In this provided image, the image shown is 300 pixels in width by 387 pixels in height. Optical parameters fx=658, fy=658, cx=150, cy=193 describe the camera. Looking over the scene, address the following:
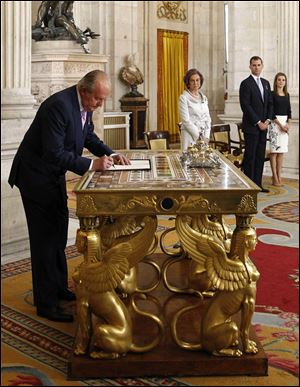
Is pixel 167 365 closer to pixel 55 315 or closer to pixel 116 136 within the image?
pixel 55 315

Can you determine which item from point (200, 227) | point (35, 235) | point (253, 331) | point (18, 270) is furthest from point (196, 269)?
point (18, 270)

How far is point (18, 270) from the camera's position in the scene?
4.87 metres

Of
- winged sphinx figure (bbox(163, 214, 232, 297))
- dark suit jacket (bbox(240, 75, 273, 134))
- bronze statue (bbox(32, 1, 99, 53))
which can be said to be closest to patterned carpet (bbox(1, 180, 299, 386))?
winged sphinx figure (bbox(163, 214, 232, 297))

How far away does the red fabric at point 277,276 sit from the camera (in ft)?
13.6

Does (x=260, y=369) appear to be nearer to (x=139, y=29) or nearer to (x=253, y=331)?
(x=253, y=331)

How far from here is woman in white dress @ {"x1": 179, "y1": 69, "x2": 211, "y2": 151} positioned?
17.9ft

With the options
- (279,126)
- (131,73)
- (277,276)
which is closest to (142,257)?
(277,276)

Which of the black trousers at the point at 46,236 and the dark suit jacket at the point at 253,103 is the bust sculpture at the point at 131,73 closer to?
the dark suit jacket at the point at 253,103

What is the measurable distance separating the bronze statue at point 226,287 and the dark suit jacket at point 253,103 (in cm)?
474

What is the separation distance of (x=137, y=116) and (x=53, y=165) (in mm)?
9113

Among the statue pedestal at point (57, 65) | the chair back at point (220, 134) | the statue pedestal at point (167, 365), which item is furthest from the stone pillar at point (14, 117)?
the statue pedestal at point (57, 65)

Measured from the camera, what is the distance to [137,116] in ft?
41.9

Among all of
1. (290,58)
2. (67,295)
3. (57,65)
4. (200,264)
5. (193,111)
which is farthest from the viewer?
(57,65)

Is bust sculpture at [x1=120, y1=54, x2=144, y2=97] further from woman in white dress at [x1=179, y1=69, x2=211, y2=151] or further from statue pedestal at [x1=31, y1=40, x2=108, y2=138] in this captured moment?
woman in white dress at [x1=179, y1=69, x2=211, y2=151]
